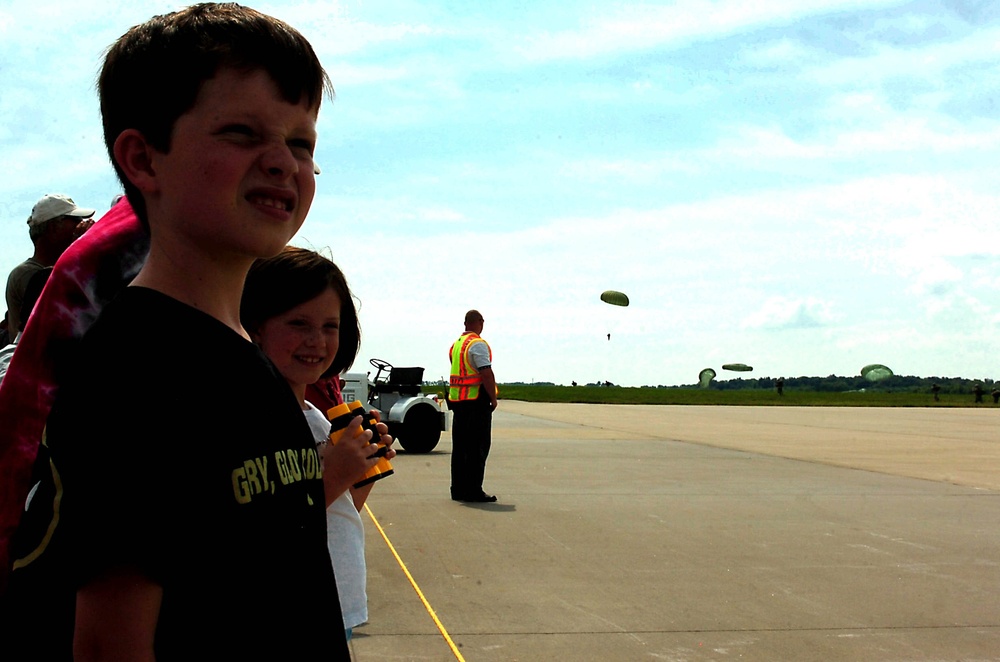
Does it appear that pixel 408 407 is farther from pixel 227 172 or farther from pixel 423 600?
pixel 227 172

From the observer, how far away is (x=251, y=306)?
2391 mm

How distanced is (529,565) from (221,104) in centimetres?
551

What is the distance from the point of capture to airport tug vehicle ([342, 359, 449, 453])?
1456cm

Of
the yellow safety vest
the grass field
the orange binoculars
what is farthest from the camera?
the grass field

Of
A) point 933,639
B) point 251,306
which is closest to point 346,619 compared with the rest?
point 251,306

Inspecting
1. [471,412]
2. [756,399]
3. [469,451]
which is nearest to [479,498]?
[469,451]

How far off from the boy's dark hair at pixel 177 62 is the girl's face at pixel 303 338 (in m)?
1.00

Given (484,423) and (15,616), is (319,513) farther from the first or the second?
Result: (484,423)

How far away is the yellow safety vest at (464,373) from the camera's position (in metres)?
9.38

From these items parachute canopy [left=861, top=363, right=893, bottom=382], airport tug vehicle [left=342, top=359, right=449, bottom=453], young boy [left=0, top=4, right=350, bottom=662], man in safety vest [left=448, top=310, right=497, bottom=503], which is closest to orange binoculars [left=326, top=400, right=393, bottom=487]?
young boy [left=0, top=4, right=350, bottom=662]

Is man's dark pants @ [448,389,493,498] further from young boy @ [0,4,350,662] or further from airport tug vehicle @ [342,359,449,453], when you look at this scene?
young boy @ [0,4,350,662]

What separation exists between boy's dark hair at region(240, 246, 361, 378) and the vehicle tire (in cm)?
1223

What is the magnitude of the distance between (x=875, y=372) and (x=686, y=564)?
92395mm

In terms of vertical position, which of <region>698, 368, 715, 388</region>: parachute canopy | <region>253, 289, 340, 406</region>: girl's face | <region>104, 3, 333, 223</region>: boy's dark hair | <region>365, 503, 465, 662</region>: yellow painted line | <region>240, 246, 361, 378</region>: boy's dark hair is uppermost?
<region>698, 368, 715, 388</region>: parachute canopy
